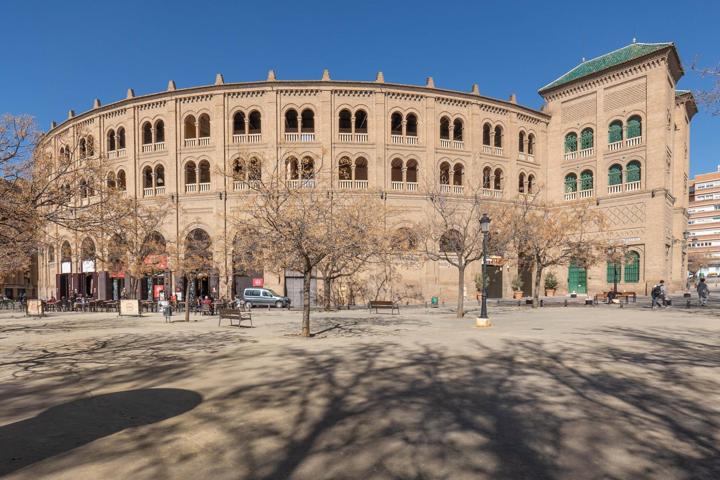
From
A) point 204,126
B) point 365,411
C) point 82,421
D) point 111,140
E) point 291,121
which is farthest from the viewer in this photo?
point 111,140

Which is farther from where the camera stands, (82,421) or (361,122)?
(361,122)

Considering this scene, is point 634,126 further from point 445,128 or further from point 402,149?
point 402,149

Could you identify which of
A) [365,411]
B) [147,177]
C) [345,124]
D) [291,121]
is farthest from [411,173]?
[365,411]

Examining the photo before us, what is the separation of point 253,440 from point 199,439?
0.66 metres

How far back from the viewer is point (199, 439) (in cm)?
486

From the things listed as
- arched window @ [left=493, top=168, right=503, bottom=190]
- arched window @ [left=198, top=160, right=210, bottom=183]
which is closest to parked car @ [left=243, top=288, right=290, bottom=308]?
arched window @ [left=198, top=160, right=210, bottom=183]

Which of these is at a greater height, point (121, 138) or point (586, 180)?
point (121, 138)

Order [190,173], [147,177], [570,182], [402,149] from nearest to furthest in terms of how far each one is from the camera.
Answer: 1. [402,149]
2. [190,173]
3. [147,177]
4. [570,182]

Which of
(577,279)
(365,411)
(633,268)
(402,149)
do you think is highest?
(402,149)

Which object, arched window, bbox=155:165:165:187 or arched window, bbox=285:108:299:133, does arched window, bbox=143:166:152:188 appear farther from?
arched window, bbox=285:108:299:133

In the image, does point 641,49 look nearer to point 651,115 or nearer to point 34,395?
point 651,115

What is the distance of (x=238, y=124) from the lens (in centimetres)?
3288

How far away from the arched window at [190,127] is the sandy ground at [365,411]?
25.4 meters

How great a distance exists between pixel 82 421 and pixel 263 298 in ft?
75.7
